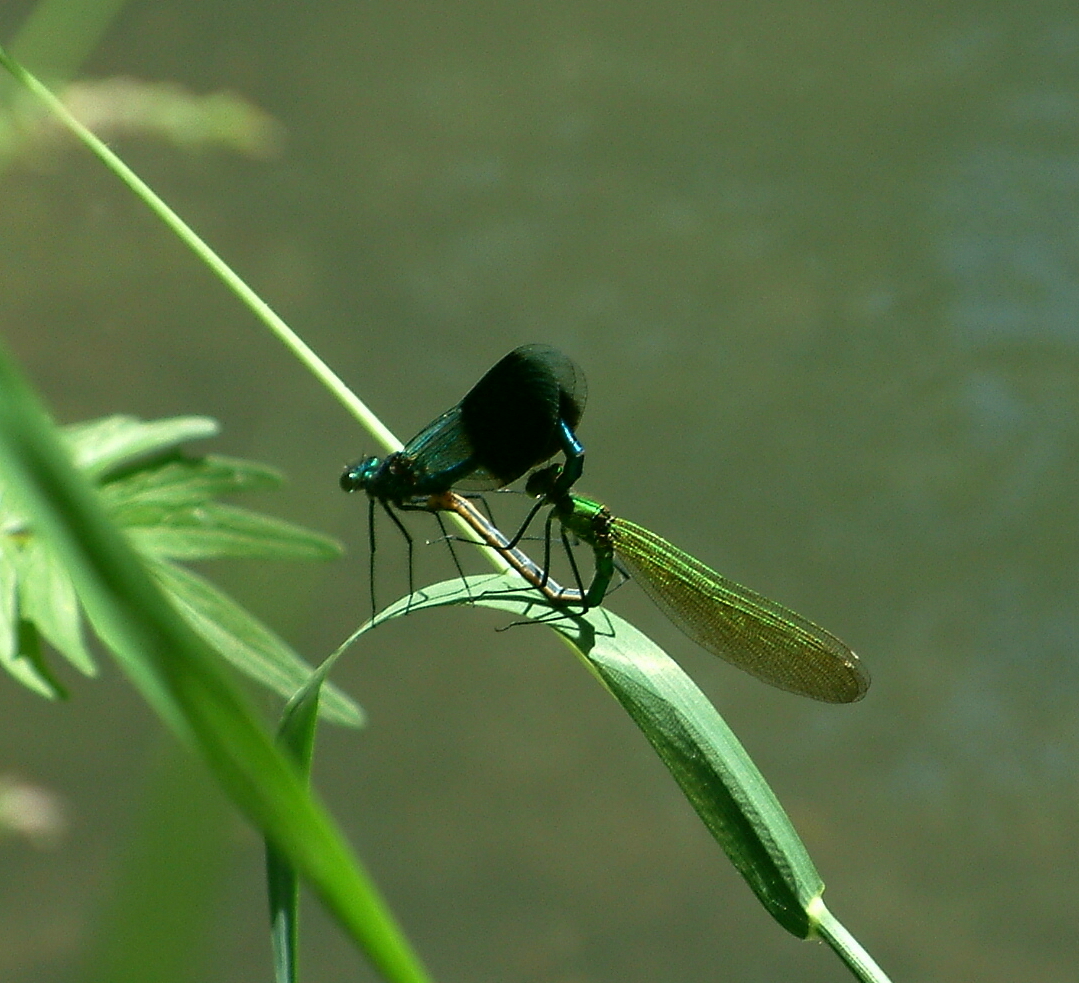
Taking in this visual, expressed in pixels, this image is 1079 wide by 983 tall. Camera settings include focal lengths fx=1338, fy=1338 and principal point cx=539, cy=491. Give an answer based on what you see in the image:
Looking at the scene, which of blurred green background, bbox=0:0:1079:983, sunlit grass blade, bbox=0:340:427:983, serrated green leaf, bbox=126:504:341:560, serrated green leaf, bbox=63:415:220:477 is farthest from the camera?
blurred green background, bbox=0:0:1079:983

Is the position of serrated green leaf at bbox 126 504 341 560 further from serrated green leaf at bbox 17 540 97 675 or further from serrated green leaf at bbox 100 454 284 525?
serrated green leaf at bbox 17 540 97 675

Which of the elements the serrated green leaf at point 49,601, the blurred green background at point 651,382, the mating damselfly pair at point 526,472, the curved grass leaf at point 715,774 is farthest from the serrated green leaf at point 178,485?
the blurred green background at point 651,382

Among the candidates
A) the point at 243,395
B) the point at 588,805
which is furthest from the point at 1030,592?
the point at 243,395

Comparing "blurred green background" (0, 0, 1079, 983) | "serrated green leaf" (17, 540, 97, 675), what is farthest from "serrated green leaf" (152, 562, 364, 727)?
"blurred green background" (0, 0, 1079, 983)

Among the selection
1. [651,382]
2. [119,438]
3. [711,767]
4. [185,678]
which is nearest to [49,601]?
[119,438]

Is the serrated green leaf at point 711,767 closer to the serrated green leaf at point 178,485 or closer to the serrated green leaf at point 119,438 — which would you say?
the serrated green leaf at point 178,485
